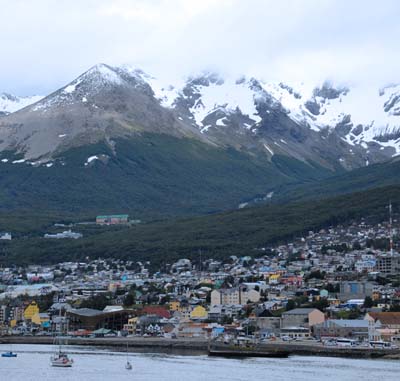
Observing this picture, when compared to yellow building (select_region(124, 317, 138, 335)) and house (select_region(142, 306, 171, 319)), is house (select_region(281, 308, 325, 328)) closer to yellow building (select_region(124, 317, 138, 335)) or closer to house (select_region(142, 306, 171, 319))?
yellow building (select_region(124, 317, 138, 335))

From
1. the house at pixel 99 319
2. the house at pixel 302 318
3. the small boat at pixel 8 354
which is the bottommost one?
the small boat at pixel 8 354

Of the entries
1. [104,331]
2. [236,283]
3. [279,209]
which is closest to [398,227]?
[279,209]

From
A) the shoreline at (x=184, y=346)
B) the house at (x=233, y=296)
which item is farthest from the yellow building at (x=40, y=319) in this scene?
the house at (x=233, y=296)

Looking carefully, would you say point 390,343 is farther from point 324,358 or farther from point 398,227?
point 398,227

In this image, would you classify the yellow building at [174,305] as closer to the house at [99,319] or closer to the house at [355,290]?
the house at [99,319]

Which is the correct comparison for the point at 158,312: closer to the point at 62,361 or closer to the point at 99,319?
the point at 99,319

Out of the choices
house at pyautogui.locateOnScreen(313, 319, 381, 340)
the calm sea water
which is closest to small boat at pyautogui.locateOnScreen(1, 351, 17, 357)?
the calm sea water

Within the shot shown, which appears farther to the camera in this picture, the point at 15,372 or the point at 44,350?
the point at 44,350
